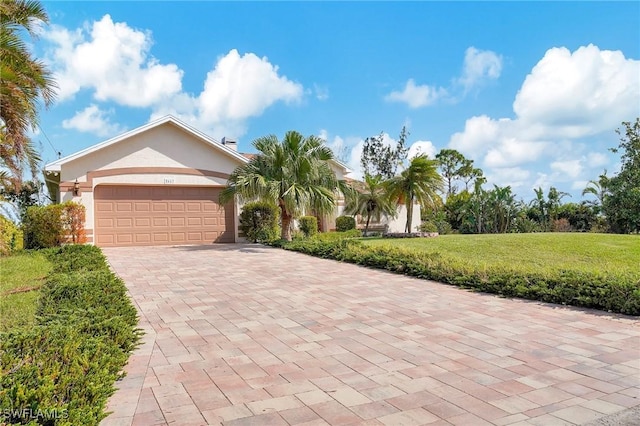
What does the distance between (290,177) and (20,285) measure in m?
8.98

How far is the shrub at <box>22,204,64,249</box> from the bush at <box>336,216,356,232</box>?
1247 cm

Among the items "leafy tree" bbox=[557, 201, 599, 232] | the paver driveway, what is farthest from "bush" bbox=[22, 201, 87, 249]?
"leafy tree" bbox=[557, 201, 599, 232]

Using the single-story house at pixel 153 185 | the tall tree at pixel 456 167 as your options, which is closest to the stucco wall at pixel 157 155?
the single-story house at pixel 153 185


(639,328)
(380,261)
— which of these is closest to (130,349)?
(639,328)

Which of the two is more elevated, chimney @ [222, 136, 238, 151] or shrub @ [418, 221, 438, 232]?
chimney @ [222, 136, 238, 151]

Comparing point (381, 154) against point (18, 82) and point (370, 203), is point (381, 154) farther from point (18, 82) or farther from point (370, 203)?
point (18, 82)

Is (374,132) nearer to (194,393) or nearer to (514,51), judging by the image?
(514,51)

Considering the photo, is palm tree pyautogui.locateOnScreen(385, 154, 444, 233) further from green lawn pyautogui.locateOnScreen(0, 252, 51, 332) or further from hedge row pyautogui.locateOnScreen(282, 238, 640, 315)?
green lawn pyautogui.locateOnScreen(0, 252, 51, 332)

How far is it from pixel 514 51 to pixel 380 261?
7057 millimetres

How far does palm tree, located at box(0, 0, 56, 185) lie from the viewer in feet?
30.7

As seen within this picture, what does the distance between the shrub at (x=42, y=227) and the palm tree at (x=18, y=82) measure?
3.39 m

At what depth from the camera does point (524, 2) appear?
9.71 meters

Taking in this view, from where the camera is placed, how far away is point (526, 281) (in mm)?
7270

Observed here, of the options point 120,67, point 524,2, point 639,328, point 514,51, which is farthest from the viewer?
point 120,67
